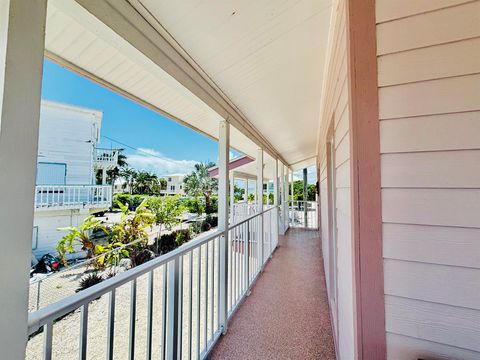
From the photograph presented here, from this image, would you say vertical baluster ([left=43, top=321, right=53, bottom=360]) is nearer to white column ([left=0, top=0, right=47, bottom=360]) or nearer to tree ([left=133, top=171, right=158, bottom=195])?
white column ([left=0, top=0, right=47, bottom=360])

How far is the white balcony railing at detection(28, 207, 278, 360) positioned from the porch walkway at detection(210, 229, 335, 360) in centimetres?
15

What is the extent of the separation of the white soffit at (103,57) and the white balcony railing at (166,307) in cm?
116

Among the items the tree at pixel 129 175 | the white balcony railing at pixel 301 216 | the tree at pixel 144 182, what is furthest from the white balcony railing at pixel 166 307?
the white balcony railing at pixel 301 216

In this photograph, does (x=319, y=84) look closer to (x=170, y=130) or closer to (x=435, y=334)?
(x=435, y=334)

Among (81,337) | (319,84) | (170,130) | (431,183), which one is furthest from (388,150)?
(170,130)

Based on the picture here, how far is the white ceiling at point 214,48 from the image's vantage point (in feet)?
3.36

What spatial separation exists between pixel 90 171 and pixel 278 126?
304 cm

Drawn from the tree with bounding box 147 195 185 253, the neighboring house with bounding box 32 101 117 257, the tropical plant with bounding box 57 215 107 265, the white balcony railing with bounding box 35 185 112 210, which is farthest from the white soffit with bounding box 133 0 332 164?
the tree with bounding box 147 195 185 253

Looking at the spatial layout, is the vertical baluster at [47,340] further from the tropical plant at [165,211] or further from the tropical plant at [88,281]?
the tropical plant at [165,211]

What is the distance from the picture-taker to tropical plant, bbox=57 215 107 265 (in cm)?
365

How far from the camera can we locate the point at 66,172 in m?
2.76

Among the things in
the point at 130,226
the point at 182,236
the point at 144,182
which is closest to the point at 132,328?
the point at 130,226

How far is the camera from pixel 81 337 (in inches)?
33.8

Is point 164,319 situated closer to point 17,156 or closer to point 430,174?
point 17,156
